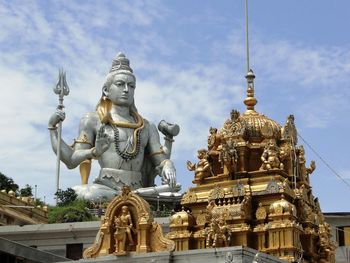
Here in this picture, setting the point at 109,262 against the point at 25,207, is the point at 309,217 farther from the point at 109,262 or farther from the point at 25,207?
the point at 25,207

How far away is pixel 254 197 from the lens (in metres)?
26.3

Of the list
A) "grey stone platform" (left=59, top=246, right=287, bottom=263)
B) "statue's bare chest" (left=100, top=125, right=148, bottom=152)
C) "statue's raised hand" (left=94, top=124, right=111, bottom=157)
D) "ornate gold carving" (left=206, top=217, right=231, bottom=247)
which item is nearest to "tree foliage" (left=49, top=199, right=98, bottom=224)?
"statue's raised hand" (left=94, top=124, right=111, bottom=157)

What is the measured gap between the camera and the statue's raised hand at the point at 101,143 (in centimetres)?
5256

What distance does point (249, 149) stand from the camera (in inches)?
1086

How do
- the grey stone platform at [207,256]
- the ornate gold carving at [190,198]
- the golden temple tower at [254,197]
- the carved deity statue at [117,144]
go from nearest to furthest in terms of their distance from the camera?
the grey stone platform at [207,256]
the golden temple tower at [254,197]
the ornate gold carving at [190,198]
the carved deity statue at [117,144]

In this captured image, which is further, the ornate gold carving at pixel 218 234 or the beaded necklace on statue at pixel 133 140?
the beaded necklace on statue at pixel 133 140

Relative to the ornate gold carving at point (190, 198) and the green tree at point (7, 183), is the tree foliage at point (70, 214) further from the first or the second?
the ornate gold carving at point (190, 198)

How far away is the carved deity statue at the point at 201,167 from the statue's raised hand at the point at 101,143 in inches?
977

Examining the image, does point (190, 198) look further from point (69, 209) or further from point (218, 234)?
point (69, 209)

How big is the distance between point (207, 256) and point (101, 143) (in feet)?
106

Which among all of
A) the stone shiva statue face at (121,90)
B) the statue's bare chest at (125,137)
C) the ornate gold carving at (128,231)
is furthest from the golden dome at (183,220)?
the stone shiva statue face at (121,90)

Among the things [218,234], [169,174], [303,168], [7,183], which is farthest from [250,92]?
[7,183]

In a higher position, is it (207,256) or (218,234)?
(218,234)

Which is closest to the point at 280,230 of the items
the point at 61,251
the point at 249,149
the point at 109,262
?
the point at 249,149
